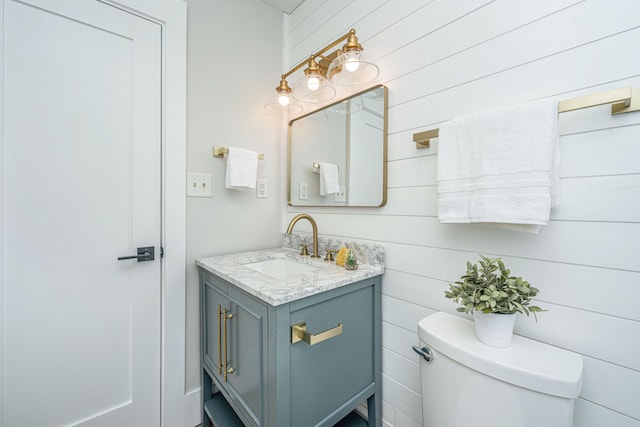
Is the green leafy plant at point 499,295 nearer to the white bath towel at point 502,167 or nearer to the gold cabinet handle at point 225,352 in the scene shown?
the white bath towel at point 502,167

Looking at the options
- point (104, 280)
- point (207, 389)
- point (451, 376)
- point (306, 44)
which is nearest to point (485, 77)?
point (451, 376)

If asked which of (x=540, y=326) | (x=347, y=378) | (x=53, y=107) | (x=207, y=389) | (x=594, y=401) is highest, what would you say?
(x=53, y=107)

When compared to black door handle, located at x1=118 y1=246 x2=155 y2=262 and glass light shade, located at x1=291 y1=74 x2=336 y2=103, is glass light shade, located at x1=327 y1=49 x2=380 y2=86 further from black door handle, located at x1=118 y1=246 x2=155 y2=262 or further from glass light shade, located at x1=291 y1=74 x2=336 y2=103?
black door handle, located at x1=118 y1=246 x2=155 y2=262

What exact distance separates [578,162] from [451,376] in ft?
2.32

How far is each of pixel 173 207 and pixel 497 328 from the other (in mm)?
1388

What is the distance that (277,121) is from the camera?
5.50 feet

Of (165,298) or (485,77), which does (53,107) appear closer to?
(165,298)

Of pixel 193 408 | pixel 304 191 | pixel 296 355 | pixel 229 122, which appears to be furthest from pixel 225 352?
pixel 229 122

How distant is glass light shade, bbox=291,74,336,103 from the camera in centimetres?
130

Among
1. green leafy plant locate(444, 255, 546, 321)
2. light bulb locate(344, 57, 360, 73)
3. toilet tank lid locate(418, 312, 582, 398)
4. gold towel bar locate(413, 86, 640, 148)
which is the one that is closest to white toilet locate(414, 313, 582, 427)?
toilet tank lid locate(418, 312, 582, 398)

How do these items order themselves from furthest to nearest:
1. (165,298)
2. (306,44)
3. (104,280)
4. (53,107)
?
(306,44), (165,298), (104,280), (53,107)

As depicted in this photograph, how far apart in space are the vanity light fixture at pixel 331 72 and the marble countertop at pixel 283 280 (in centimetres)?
88

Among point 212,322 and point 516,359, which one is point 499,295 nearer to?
point 516,359

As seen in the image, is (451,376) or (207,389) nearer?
(451,376)
